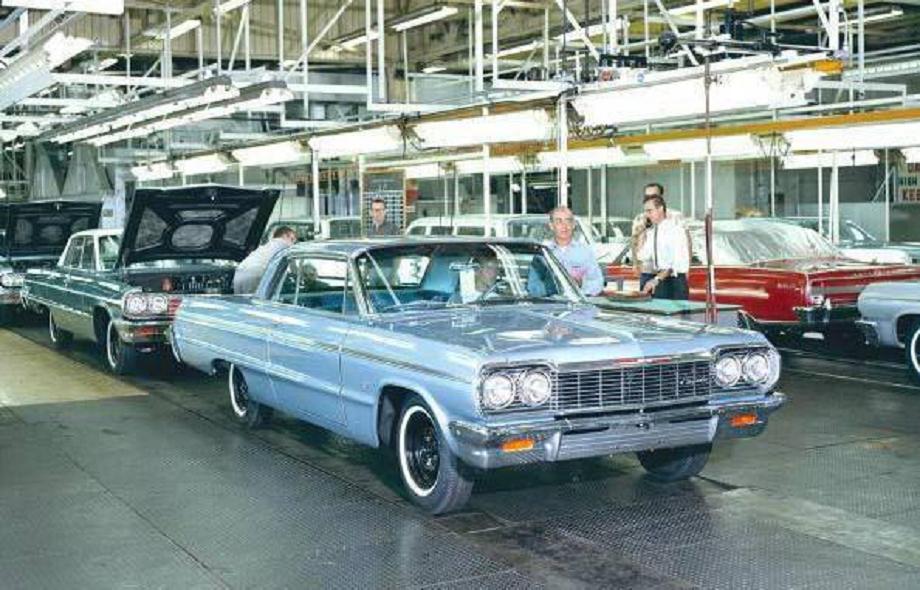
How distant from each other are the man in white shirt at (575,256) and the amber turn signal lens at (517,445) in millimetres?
3651

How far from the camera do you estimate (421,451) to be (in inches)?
237

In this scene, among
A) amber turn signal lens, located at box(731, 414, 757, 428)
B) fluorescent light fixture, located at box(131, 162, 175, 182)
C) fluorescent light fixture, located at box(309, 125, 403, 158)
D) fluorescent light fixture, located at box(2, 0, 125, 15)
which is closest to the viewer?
amber turn signal lens, located at box(731, 414, 757, 428)

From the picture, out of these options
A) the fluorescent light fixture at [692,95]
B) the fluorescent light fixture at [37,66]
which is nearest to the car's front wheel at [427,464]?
the fluorescent light fixture at [692,95]

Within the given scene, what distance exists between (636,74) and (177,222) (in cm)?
465

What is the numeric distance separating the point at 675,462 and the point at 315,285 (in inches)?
98.5

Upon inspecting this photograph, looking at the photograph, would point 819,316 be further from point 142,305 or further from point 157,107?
point 157,107

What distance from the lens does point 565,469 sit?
6.91 m

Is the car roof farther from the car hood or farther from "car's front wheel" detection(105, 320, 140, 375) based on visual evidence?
"car's front wheel" detection(105, 320, 140, 375)

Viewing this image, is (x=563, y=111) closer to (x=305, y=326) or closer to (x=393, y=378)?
(x=305, y=326)

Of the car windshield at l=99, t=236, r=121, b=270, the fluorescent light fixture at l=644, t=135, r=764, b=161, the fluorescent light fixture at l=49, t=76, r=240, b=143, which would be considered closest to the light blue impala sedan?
the fluorescent light fixture at l=49, t=76, r=240, b=143

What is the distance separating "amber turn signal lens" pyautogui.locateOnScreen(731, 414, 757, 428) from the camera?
5840 mm

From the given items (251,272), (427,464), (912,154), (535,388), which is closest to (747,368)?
(535,388)

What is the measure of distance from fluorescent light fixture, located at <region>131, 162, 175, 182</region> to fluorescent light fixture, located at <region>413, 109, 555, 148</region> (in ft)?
29.9

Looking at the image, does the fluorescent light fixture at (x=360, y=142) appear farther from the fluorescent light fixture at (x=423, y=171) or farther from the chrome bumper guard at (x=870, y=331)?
the chrome bumper guard at (x=870, y=331)
